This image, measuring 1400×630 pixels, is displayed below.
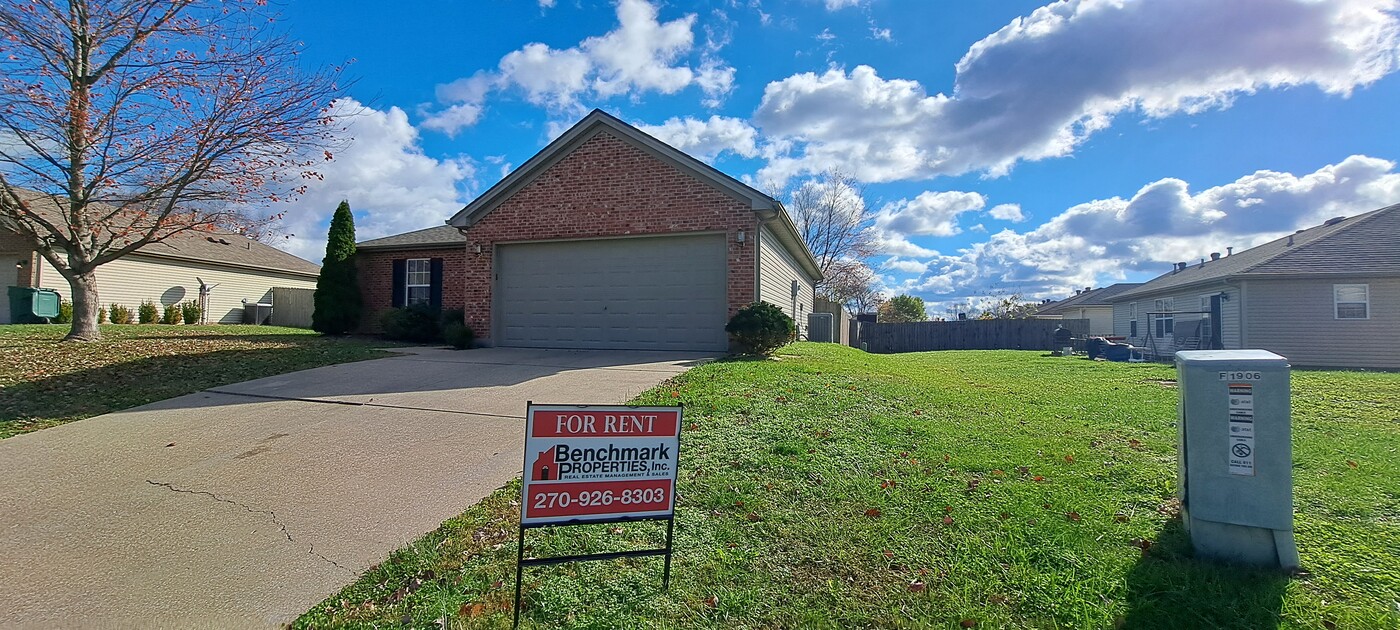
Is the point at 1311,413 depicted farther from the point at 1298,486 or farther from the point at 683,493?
the point at 683,493

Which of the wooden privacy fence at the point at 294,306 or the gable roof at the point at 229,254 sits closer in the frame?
the gable roof at the point at 229,254

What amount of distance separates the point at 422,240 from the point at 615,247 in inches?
286

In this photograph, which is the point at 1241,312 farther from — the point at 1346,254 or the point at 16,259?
the point at 16,259

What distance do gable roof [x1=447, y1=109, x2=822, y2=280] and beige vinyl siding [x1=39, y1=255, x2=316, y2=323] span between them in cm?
1264

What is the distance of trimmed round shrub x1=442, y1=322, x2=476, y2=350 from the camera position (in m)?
12.4

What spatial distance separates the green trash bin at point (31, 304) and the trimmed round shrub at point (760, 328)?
18.5 metres

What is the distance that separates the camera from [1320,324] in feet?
50.5

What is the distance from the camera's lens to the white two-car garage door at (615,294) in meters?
11.6

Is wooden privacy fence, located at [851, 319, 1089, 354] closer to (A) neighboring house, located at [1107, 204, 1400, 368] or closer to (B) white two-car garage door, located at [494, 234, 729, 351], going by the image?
(A) neighboring house, located at [1107, 204, 1400, 368]

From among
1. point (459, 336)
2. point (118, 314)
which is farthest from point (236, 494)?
point (118, 314)

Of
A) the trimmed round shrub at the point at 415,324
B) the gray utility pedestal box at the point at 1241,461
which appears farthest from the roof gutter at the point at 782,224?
the gray utility pedestal box at the point at 1241,461

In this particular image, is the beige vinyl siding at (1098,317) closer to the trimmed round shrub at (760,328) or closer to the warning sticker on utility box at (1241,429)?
the trimmed round shrub at (760,328)

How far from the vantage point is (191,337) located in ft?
40.1

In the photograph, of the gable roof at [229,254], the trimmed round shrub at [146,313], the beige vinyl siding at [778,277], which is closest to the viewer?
the beige vinyl siding at [778,277]
